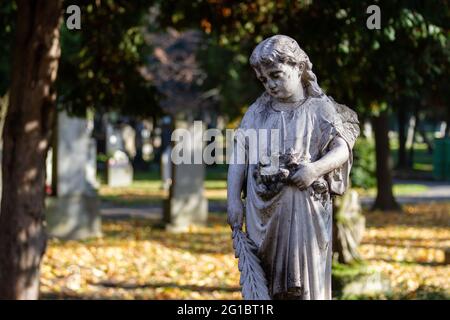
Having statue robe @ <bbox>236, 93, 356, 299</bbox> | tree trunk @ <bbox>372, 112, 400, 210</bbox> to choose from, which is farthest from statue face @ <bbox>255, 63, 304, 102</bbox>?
tree trunk @ <bbox>372, 112, 400, 210</bbox>

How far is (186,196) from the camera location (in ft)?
58.8

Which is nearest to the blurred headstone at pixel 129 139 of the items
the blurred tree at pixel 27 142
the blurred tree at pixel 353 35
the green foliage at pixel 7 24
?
the blurred tree at pixel 353 35

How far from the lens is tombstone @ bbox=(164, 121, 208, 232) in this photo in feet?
57.9

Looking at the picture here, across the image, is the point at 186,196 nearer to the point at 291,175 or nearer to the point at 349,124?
the point at 349,124

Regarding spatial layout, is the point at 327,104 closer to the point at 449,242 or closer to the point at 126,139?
the point at 449,242

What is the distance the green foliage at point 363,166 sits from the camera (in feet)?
92.1

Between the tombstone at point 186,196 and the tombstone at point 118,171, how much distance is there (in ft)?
46.1

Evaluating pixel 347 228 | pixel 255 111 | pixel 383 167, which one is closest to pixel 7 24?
pixel 347 228

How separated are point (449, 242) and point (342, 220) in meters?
5.77

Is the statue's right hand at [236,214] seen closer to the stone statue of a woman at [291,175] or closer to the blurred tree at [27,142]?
the stone statue of a woman at [291,175]

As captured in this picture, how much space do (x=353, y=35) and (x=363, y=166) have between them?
1956 cm

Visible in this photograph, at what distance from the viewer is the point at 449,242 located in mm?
15906

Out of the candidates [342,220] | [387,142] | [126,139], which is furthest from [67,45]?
[126,139]

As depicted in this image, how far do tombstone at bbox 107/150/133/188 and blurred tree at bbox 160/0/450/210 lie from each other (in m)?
18.9
